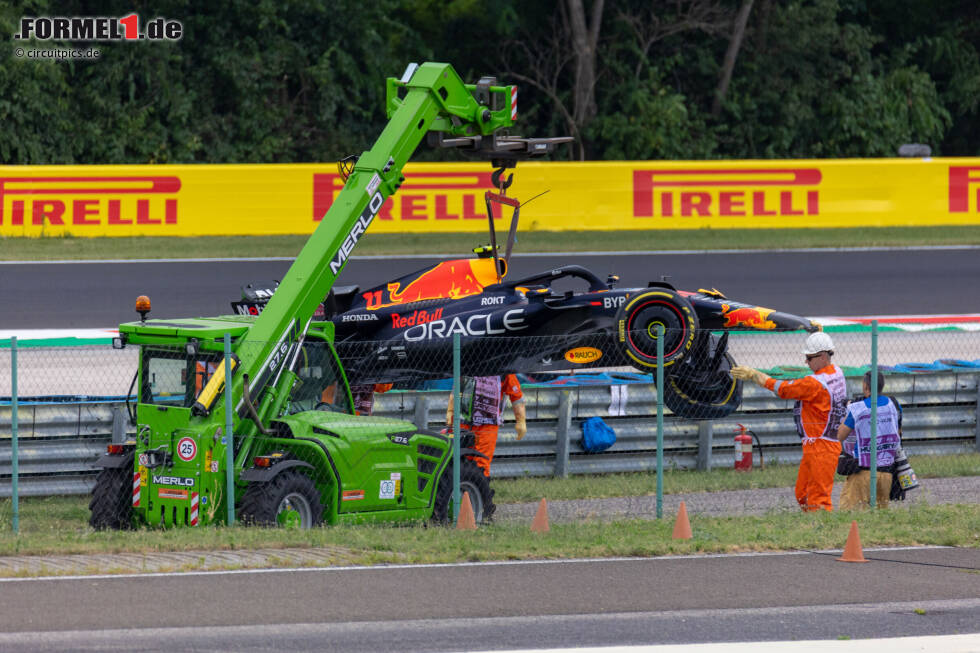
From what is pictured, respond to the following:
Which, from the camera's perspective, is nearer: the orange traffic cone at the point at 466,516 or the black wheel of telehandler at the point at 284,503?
the black wheel of telehandler at the point at 284,503

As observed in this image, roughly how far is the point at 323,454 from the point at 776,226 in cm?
1849

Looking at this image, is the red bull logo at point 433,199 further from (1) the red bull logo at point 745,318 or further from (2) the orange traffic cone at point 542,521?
(2) the orange traffic cone at point 542,521

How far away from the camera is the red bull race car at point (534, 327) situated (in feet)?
41.6

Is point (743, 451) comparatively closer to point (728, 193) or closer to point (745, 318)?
point (745, 318)

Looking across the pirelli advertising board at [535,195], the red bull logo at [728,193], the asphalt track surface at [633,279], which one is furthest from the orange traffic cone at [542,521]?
the red bull logo at [728,193]

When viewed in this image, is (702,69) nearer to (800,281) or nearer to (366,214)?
(800,281)

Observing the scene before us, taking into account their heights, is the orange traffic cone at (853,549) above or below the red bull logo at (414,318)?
below

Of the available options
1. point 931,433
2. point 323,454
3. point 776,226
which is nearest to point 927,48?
point 776,226

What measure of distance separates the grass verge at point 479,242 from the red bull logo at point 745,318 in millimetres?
12333

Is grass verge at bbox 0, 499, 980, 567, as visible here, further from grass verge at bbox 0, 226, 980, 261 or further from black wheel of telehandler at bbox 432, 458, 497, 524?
grass verge at bbox 0, 226, 980, 261

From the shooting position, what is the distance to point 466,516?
443 inches

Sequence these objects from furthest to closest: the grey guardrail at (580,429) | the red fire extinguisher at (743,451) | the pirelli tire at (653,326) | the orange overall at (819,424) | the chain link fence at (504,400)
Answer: the red fire extinguisher at (743,451) < the grey guardrail at (580,429) < the pirelli tire at (653,326) < the orange overall at (819,424) < the chain link fence at (504,400)

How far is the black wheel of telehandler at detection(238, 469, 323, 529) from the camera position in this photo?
1042 centimetres

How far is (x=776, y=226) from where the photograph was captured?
2762cm
